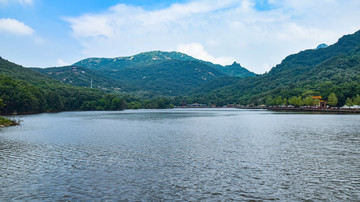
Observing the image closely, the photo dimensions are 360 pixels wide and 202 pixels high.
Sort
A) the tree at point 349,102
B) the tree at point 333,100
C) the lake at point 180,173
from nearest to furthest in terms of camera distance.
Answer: the lake at point 180,173
the tree at point 349,102
the tree at point 333,100

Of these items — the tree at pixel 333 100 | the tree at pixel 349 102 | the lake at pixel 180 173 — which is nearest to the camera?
the lake at pixel 180 173

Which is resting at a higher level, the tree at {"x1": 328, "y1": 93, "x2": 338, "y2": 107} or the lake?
the tree at {"x1": 328, "y1": 93, "x2": 338, "y2": 107}

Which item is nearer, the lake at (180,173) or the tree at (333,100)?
the lake at (180,173)

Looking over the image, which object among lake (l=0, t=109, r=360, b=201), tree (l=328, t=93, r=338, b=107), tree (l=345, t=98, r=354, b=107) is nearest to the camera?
lake (l=0, t=109, r=360, b=201)

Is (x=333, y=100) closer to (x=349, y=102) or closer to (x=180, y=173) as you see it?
(x=349, y=102)

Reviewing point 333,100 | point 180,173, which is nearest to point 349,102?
point 333,100

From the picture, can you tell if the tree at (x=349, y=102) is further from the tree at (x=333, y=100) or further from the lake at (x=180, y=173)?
the lake at (x=180, y=173)

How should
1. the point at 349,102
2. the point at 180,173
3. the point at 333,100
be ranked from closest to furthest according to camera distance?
the point at 180,173, the point at 349,102, the point at 333,100

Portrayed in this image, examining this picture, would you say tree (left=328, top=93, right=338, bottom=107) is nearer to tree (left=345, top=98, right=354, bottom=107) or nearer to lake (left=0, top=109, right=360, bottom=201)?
tree (left=345, top=98, right=354, bottom=107)

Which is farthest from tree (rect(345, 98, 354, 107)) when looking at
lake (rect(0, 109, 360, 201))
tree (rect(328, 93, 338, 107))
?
lake (rect(0, 109, 360, 201))

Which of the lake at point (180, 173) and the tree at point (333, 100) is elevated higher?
the tree at point (333, 100)

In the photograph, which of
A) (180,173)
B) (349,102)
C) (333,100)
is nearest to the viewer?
(180,173)

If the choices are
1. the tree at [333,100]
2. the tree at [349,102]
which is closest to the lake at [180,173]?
the tree at [349,102]

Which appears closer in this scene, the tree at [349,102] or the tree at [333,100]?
the tree at [349,102]
